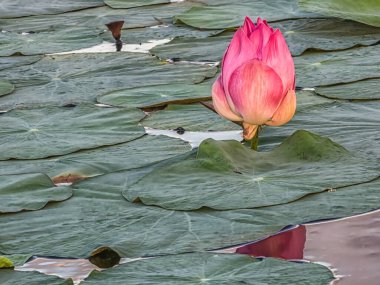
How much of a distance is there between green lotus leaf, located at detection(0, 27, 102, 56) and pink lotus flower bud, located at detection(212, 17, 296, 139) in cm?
144

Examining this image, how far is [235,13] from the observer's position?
3605 mm

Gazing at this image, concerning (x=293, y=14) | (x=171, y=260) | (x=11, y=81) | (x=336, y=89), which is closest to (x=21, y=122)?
(x=11, y=81)

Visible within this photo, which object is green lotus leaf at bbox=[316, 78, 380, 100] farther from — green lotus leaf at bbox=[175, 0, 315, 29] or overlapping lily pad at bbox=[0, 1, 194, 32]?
overlapping lily pad at bbox=[0, 1, 194, 32]

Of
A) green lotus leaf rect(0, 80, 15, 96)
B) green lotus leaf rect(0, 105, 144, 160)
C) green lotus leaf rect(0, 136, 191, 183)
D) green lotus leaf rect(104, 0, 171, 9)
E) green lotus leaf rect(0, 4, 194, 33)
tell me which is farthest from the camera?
green lotus leaf rect(104, 0, 171, 9)

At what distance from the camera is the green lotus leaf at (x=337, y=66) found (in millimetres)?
2779

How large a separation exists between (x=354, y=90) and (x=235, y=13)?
1.01 m

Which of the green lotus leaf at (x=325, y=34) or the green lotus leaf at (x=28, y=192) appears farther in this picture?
the green lotus leaf at (x=325, y=34)

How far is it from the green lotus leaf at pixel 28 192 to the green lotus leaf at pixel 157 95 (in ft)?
1.97

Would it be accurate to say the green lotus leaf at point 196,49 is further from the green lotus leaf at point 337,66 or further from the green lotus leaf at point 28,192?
the green lotus leaf at point 28,192

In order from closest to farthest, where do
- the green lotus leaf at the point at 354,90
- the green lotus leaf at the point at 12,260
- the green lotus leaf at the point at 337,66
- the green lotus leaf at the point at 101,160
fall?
the green lotus leaf at the point at 12,260, the green lotus leaf at the point at 101,160, the green lotus leaf at the point at 354,90, the green lotus leaf at the point at 337,66

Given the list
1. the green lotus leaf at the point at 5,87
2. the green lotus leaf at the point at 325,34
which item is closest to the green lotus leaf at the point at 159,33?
the green lotus leaf at the point at 325,34

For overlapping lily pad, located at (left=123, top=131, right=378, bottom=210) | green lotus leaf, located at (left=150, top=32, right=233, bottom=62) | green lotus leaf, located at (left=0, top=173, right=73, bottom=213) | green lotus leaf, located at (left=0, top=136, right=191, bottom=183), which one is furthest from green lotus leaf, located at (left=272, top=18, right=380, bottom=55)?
green lotus leaf, located at (left=0, top=173, right=73, bottom=213)

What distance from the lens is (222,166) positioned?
2.09 meters

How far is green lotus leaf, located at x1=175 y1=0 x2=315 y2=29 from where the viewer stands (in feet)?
11.6
